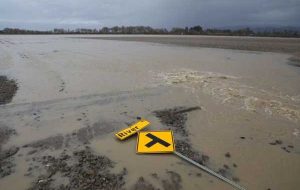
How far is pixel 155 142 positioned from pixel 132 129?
0.64 m

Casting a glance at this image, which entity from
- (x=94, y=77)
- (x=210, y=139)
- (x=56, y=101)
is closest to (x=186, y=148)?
(x=210, y=139)

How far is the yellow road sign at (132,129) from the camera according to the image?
458 cm

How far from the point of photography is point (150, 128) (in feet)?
16.5

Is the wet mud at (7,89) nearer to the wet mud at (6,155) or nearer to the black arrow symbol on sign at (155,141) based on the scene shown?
the wet mud at (6,155)

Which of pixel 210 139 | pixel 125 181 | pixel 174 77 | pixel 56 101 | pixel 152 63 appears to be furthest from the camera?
pixel 152 63

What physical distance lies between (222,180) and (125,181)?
51.2 inches

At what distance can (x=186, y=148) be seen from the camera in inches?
167

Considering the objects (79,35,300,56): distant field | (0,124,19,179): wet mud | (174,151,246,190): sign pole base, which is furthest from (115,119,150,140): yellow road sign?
(79,35,300,56): distant field

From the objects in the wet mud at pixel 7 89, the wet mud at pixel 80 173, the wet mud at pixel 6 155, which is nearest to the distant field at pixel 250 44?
the wet mud at pixel 7 89

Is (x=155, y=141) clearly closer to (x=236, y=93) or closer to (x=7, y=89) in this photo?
(x=236, y=93)

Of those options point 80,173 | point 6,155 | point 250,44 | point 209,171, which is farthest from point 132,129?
point 250,44

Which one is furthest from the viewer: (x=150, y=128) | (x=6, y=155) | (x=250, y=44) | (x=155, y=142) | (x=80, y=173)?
(x=250, y=44)

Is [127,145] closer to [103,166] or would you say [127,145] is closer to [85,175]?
[103,166]

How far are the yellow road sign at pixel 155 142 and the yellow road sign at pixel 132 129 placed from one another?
0.58 feet
